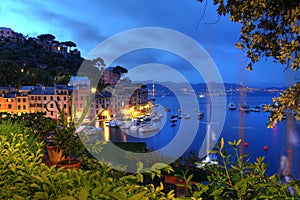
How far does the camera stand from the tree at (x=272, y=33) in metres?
1.36

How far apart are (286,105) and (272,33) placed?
436 millimetres

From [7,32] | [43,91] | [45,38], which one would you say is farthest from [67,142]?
[7,32]

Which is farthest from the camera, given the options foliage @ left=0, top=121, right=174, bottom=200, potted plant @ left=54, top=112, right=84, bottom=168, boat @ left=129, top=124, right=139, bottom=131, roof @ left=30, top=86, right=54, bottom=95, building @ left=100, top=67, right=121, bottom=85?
boat @ left=129, top=124, right=139, bottom=131

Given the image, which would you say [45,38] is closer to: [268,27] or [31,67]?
[31,67]

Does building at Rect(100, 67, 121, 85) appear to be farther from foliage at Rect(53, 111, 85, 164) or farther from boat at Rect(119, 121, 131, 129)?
boat at Rect(119, 121, 131, 129)

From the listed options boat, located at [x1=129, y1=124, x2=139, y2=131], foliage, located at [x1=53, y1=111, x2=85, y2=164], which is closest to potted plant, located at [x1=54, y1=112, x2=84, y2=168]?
foliage, located at [x1=53, y1=111, x2=85, y2=164]

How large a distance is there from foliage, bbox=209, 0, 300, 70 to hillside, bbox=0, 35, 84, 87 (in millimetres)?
27033

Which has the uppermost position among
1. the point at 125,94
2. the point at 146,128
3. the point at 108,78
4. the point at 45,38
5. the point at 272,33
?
the point at 45,38

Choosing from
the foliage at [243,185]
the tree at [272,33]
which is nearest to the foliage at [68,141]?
the tree at [272,33]

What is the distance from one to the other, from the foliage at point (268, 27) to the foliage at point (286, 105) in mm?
140

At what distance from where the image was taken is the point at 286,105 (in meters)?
1.47

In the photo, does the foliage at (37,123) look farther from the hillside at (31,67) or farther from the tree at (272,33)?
the hillside at (31,67)

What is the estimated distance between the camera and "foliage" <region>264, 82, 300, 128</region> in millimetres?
1432

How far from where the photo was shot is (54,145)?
2.91 m
